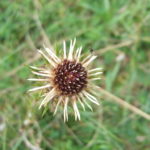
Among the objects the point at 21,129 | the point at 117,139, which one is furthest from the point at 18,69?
the point at 117,139

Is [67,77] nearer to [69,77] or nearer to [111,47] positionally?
[69,77]

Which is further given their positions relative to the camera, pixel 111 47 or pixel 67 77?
pixel 111 47

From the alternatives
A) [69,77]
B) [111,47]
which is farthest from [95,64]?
[69,77]

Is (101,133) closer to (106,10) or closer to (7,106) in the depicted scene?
(7,106)

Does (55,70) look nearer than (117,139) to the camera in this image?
Yes

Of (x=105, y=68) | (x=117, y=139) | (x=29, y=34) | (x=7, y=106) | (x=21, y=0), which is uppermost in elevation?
(x=21, y=0)

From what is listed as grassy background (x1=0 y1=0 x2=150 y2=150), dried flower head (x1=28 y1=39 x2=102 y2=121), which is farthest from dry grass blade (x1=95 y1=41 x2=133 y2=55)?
dried flower head (x1=28 y1=39 x2=102 y2=121)
